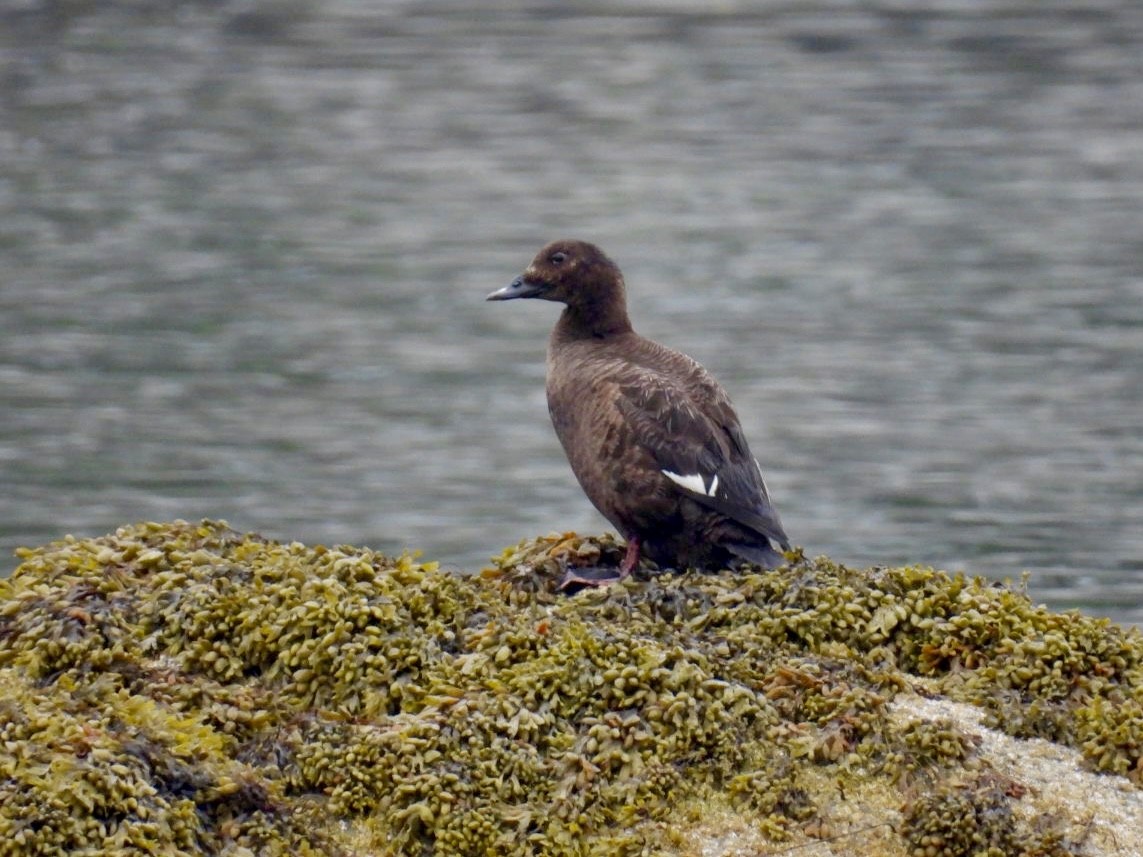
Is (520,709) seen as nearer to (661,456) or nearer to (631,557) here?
(631,557)

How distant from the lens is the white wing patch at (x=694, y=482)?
693cm

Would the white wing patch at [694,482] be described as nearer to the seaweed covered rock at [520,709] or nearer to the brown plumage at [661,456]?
the brown plumage at [661,456]

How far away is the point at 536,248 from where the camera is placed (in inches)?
767

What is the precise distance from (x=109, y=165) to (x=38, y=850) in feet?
60.7

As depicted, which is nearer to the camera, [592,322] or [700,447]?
[700,447]

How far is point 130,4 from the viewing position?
91.1 ft

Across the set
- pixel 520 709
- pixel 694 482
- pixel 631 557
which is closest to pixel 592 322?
pixel 694 482

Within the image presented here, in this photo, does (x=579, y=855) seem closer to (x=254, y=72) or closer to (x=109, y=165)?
(x=109, y=165)

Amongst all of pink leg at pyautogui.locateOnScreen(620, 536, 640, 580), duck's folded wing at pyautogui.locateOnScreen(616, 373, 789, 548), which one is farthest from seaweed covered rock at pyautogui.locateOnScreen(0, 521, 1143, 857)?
duck's folded wing at pyautogui.locateOnScreen(616, 373, 789, 548)

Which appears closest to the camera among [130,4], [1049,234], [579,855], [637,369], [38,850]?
[38,850]

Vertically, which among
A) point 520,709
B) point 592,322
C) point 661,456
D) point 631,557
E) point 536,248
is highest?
point 592,322

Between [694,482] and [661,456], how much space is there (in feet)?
0.59

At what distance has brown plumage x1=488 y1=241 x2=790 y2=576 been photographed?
693 centimetres

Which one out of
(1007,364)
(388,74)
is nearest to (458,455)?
(1007,364)
